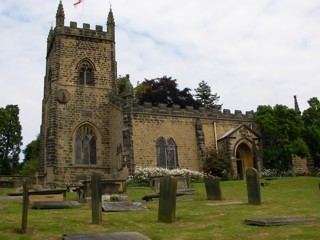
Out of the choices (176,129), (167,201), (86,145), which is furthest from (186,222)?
(86,145)

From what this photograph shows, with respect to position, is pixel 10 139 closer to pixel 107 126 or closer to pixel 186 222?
pixel 107 126

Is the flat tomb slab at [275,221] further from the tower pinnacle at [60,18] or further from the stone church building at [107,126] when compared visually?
the tower pinnacle at [60,18]

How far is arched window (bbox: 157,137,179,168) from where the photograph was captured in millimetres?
30109

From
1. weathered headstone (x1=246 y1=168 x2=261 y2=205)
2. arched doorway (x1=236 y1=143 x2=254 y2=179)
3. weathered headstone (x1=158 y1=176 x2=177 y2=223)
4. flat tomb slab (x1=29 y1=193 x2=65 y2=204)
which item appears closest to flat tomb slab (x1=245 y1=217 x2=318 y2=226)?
weathered headstone (x1=158 y1=176 x2=177 y2=223)

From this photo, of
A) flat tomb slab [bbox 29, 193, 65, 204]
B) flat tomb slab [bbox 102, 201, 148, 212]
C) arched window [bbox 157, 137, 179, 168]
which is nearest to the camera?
flat tomb slab [bbox 102, 201, 148, 212]

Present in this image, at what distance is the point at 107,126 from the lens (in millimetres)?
31531

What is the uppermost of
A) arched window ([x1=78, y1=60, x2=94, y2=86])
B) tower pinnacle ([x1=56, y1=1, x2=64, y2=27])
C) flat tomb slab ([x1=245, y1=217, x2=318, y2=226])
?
tower pinnacle ([x1=56, y1=1, x2=64, y2=27])

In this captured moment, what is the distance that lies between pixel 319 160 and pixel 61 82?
22.6 metres

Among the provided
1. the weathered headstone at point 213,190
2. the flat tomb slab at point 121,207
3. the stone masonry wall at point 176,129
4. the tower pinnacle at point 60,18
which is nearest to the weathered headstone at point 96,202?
the flat tomb slab at point 121,207

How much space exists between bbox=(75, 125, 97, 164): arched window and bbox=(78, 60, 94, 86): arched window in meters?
3.82

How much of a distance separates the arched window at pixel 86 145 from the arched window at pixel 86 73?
12.5 ft

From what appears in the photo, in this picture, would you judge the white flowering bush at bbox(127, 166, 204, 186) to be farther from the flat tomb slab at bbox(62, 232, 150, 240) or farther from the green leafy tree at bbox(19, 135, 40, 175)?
the green leafy tree at bbox(19, 135, 40, 175)

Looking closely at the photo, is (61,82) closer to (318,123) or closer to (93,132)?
(93,132)

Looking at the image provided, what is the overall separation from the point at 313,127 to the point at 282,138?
2.85 m
